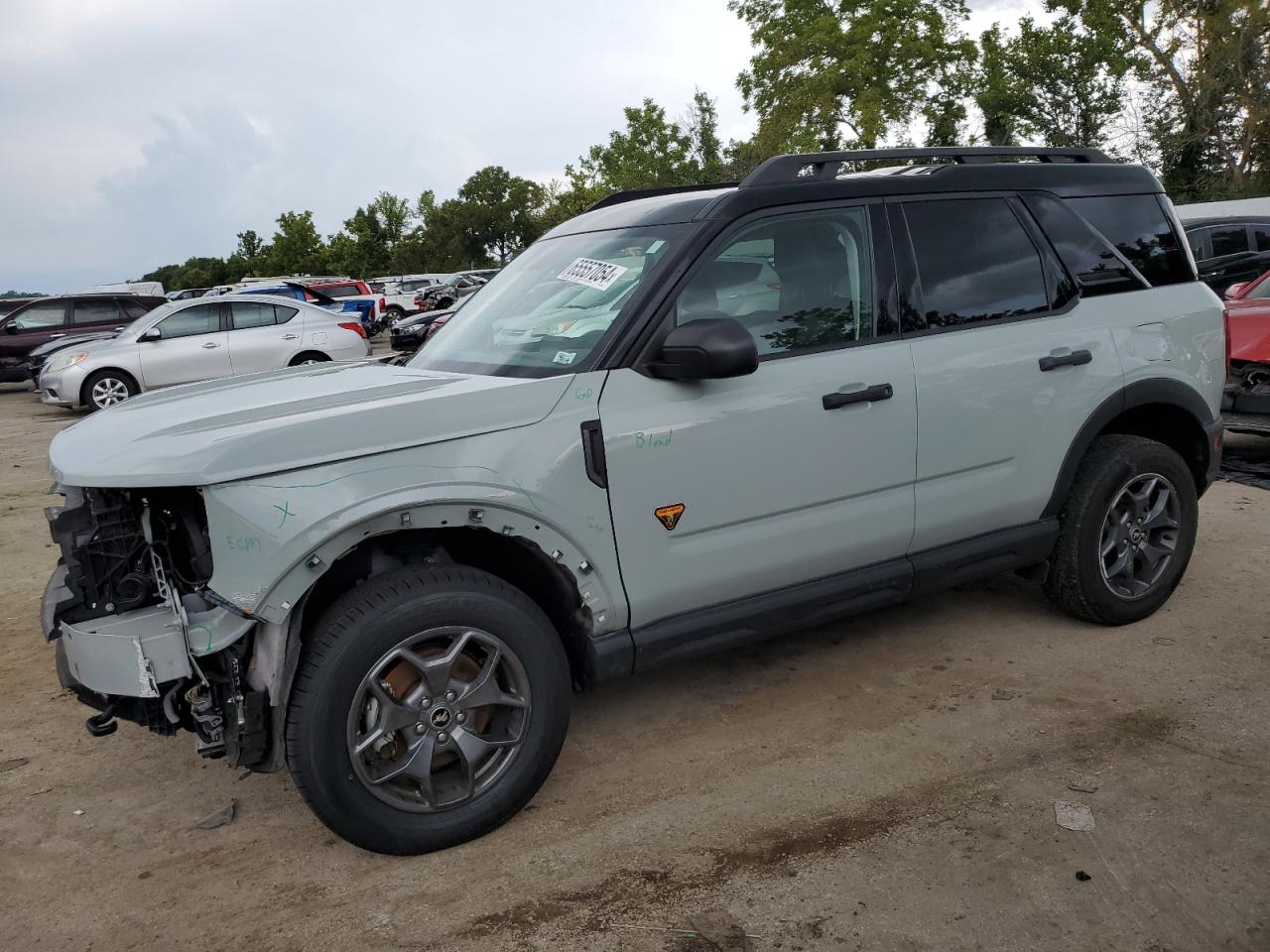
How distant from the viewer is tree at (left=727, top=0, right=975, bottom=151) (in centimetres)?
3762

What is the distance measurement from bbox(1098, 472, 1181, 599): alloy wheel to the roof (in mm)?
1285

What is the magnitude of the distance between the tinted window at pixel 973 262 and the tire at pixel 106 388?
13.0m

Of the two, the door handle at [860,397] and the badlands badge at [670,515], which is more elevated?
the door handle at [860,397]

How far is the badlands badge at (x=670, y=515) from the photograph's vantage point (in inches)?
125

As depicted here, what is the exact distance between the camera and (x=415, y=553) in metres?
3.06

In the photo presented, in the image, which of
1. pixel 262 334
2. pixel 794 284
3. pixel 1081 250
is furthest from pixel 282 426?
pixel 262 334

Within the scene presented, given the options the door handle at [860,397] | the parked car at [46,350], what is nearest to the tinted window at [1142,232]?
the door handle at [860,397]

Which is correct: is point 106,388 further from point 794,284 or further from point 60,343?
point 794,284

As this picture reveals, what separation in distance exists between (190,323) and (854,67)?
98.1 feet

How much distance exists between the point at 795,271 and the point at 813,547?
0.96 metres

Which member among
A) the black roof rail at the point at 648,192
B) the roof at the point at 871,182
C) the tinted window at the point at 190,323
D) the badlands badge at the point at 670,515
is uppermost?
the black roof rail at the point at 648,192

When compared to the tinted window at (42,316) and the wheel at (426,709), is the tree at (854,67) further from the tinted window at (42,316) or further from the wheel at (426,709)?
the wheel at (426,709)

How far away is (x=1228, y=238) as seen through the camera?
47.3 ft

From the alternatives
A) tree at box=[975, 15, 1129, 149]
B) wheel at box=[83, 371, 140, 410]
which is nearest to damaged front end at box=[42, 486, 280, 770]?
wheel at box=[83, 371, 140, 410]
